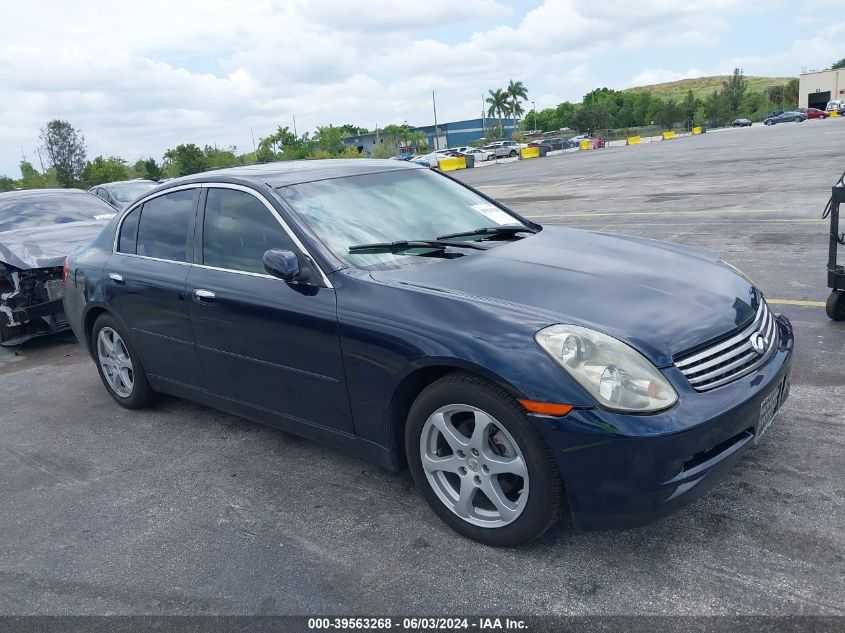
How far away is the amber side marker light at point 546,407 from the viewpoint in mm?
2641

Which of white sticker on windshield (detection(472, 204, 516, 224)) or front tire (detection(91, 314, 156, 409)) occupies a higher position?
white sticker on windshield (detection(472, 204, 516, 224))

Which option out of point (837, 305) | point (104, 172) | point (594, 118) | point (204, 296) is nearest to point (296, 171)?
point (204, 296)

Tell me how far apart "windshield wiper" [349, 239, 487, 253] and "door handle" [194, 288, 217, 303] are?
933mm

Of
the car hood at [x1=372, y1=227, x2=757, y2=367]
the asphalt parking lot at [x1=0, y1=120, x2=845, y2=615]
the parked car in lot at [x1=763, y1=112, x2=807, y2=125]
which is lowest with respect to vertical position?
the parked car in lot at [x1=763, y1=112, x2=807, y2=125]

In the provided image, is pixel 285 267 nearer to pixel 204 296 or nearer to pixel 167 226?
pixel 204 296

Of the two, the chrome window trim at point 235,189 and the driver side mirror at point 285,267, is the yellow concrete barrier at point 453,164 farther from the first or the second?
the driver side mirror at point 285,267

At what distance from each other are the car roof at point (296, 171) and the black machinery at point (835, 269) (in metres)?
3.10

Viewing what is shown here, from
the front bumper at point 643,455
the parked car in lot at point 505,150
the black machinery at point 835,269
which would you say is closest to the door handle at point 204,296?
the front bumper at point 643,455

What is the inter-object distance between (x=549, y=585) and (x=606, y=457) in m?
0.58

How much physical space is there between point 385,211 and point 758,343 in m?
2.00

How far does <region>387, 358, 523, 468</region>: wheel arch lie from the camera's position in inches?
110

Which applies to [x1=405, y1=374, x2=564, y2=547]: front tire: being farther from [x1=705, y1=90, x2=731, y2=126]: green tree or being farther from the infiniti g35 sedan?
[x1=705, y1=90, x2=731, y2=126]: green tree

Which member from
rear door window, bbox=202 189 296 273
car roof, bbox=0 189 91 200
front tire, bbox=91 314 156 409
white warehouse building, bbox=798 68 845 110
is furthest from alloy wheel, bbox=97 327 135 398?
white warehouse building, bbox=798 68 845 110

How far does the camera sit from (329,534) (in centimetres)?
328
